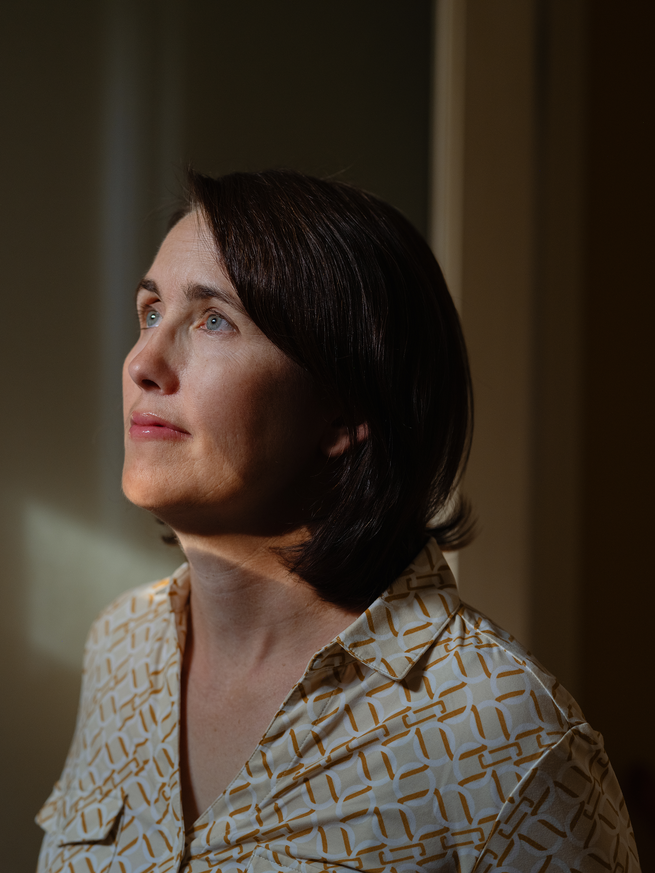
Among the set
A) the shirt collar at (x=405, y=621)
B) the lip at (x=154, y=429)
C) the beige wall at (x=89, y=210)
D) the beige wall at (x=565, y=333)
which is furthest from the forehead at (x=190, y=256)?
the beige wall at (x=565, y=333)

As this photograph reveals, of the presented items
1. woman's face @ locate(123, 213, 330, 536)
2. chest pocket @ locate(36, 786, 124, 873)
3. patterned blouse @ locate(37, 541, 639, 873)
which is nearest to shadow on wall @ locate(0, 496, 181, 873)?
chest pocket @ locate(36, 786, 124, 873)

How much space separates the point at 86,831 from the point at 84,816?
0.02 m

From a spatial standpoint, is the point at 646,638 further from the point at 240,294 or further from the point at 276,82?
the point at 276,82

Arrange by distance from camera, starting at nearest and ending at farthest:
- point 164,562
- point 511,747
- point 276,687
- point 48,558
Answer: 1. point 511,747
2. point 276,687
3. point 48,558
4. point 164,562

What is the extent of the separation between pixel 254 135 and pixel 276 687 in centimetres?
91

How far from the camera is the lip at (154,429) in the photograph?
0.87 m

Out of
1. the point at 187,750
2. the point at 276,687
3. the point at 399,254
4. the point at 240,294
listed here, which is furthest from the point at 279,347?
the point at 187,750

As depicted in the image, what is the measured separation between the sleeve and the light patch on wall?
743 millimetres

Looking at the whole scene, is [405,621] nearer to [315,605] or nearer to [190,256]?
[315,605]

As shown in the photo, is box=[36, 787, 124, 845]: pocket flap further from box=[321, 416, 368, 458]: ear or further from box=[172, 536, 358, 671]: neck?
box=[321, 416, 368, 458]: ear

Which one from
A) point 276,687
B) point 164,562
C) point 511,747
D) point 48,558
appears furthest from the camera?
point 164,562

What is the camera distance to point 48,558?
1.19 meters

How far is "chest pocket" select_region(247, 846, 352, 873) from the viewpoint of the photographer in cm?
80

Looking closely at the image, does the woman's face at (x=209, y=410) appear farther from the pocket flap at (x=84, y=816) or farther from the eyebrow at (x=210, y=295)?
→ the pocket flap at (x=84, y=816)
